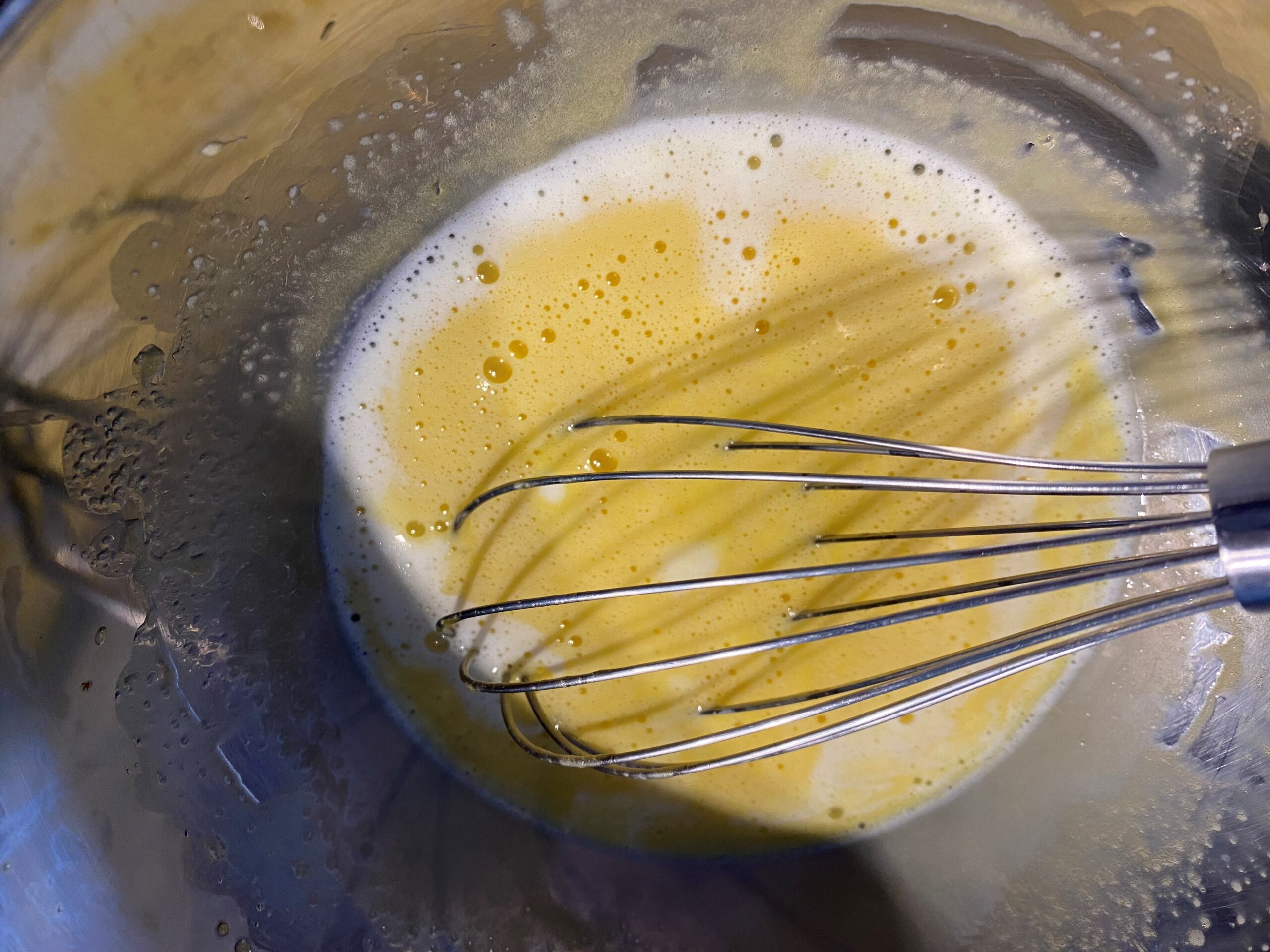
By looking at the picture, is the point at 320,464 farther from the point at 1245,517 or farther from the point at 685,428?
the point at 1245,517

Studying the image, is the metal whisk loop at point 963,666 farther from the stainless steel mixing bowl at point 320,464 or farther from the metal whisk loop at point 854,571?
the stainless steel mixing bowl at point 320,464

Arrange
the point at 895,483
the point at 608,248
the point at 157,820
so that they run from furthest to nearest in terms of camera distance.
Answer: the point at 608,248, the point at 157,820, the point at 895,483

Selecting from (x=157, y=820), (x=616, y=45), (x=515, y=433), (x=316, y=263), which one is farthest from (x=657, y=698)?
(x=616, y=45)

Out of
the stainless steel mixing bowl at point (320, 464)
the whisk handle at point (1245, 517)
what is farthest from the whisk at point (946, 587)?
the stainless steel mixing bowl at point (320, 464)

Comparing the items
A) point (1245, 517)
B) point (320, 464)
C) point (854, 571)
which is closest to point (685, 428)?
point (854, 571)

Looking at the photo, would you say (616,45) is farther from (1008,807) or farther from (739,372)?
(1008,807)
